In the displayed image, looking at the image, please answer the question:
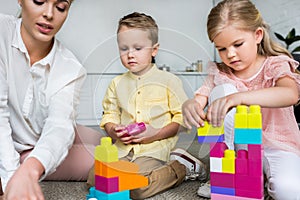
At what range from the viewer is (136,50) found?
0.76 meters

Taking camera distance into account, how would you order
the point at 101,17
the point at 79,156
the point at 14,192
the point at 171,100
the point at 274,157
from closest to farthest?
the point at 14,192
the point at 171,100
the point at 274,157
the point at 79,156
the point at 101,17

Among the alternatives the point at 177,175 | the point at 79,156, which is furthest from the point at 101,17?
the point at 177,175

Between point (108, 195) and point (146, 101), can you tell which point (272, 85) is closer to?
point (146, 101)

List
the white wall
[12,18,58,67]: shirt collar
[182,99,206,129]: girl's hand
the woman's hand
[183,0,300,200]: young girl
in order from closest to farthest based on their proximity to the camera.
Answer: the woman's hand
[182,99,206,129]: girl's hand
[183,0,300,200]: young girl
[12,18,58,67]: shirt collar
the white wall

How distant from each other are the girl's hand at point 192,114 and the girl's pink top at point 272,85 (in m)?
0.15

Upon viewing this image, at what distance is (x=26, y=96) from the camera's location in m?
0.98

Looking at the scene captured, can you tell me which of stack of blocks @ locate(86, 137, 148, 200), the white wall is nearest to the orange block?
stack of blocks @ locate(86, 137, 148, 200)

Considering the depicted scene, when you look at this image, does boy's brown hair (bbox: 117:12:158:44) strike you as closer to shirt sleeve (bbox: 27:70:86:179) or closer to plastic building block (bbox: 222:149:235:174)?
shirt sleeve (bbox: 27:70:86:179)

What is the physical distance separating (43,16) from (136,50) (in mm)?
290

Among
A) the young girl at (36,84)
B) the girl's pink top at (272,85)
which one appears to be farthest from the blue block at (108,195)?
the girl's pink top at (272,85)

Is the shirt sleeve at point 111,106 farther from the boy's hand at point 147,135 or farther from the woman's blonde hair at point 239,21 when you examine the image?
the woman's blonde hair at point 239,21

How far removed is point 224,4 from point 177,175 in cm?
44

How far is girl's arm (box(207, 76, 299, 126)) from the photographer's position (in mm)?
746

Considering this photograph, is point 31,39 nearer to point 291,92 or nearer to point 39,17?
point 39,17
